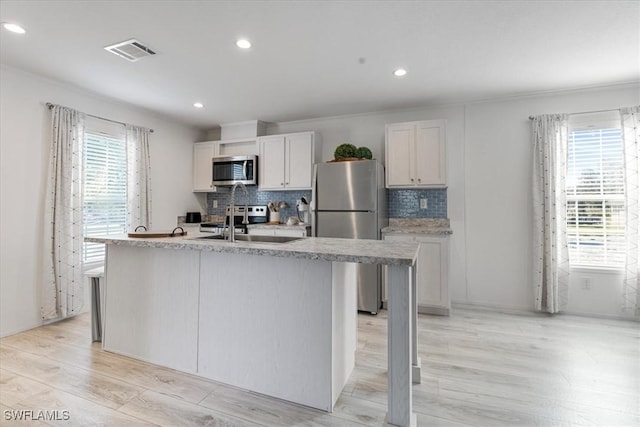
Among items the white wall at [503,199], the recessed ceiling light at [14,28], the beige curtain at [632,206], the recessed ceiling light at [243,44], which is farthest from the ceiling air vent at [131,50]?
the beige curtain at [632,206]

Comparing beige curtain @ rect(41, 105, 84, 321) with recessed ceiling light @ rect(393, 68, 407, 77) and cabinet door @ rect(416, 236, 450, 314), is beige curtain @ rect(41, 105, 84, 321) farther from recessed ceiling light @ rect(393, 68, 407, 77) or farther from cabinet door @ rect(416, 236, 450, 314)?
cabinet door @ rect(416, 236, 450, 314)

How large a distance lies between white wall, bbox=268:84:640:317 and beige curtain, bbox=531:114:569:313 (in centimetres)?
12

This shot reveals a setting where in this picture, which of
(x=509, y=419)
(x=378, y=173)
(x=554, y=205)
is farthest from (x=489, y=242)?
(x=509, y=419)

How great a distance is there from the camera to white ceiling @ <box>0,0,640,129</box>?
2.03 meters

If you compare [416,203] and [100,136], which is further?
[416,203]

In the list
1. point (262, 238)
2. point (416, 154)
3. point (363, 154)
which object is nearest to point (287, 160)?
point (363, 154)

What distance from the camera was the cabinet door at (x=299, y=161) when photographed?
4164 millimetres

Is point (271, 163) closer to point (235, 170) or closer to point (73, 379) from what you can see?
point (235, 170)

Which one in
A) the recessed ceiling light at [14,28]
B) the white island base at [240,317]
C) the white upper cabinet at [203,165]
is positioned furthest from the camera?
the white upper cabinet at [203,165]

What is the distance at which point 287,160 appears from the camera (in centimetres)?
428

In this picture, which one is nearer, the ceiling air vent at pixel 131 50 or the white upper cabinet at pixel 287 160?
the ceiling air vent at pixel 131 50

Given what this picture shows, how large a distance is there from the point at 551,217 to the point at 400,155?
176cm

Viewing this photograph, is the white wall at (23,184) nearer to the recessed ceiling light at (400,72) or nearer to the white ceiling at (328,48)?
the white ceiling at (328,48)

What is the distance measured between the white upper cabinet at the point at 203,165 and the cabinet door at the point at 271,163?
0.86 m
